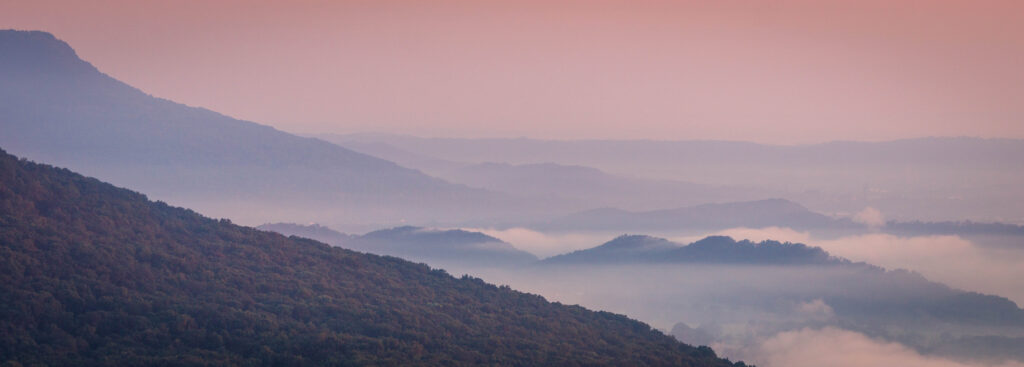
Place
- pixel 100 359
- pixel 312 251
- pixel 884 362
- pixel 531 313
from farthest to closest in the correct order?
pixel 884 362 < pixel 312 251 < pixel 531 313 < pixel 100 359

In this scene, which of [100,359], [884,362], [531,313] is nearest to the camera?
[100,359]

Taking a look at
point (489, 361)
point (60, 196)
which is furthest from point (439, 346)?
point (60, 196)

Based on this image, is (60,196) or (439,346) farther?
(60,196)

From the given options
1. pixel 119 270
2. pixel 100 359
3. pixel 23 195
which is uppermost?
pixel 23 195

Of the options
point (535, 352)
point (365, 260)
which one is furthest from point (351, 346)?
point (365, 260)

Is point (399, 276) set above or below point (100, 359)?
above

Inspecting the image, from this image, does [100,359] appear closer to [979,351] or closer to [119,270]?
[119,270]
